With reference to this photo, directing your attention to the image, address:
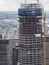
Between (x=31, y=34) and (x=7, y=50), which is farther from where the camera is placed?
(x=31, y=34)

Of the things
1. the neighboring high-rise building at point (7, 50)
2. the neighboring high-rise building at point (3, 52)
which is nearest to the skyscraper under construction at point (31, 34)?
the neighboring high-rise building at point (7, 50)

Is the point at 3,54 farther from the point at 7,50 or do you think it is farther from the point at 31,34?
the point at 31,34

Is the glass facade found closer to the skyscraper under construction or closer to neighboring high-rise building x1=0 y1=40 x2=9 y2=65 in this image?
neighboring high-rise building x1=0 y1=40 x2=9 y2=65

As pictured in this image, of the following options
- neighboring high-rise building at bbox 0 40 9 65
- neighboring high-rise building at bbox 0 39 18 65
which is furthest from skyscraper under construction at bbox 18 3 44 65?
neighboring high-rise building at bbox 0 40 9 65

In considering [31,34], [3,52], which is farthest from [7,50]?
[31,34]

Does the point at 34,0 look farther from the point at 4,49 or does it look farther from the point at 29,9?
the point at 4,49

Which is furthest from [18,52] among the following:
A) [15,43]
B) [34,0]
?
[34,0]

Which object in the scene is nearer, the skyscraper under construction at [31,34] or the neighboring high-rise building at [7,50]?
the neighboring high-rise building at [7,50]

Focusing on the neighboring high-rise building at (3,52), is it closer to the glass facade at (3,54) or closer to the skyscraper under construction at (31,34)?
the glass facade at (3,54)
